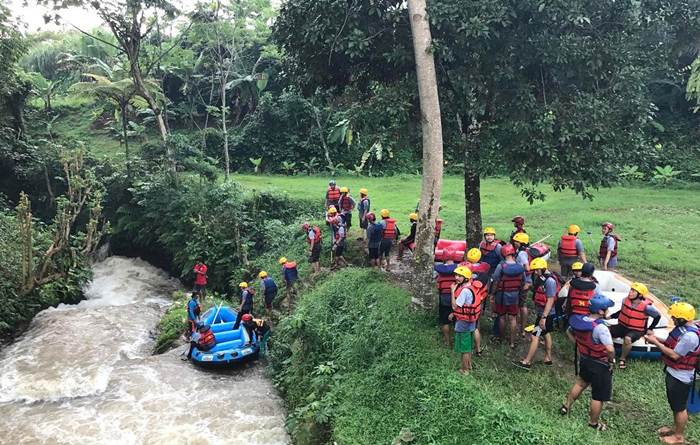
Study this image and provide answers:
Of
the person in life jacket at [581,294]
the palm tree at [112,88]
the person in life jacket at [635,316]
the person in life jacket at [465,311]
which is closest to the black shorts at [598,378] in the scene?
the person in life jacket at [581,294]

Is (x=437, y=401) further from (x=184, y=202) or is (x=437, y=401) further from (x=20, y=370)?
(x=184, y=202)

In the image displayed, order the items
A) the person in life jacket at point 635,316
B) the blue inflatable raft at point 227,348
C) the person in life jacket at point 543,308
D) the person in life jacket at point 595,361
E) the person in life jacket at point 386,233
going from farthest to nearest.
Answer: the person in life jacket at point 386,233 < the blue inflatable raft at point 227,348 < the person in life jacket at point 543,308 < the person in life jacket at point 635,316 < the person in life jacket at point 595,361

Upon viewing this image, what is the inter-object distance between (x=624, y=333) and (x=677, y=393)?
5.30 feet

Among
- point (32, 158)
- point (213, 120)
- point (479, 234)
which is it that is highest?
A: point (213, 120)

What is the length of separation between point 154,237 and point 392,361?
47.3 feet

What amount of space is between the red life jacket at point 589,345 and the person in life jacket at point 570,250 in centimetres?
437

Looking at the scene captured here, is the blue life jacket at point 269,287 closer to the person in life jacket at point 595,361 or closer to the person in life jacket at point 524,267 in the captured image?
the person in life jacket at point 524,267

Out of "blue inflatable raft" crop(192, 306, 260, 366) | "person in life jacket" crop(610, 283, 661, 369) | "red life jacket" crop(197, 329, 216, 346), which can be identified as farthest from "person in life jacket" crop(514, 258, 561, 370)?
"red life jacket" crop(197, 329, 216, 346)

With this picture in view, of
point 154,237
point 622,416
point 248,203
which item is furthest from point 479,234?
point 154,237

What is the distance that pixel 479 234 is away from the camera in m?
12.1

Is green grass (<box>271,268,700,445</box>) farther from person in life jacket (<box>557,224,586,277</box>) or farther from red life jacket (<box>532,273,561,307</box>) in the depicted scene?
person in life jacket (<box>557,224,586,277</box>)

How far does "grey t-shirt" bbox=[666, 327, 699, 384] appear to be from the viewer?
593 cm

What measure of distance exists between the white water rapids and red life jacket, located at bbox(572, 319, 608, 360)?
5.03m

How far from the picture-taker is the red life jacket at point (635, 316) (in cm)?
745
